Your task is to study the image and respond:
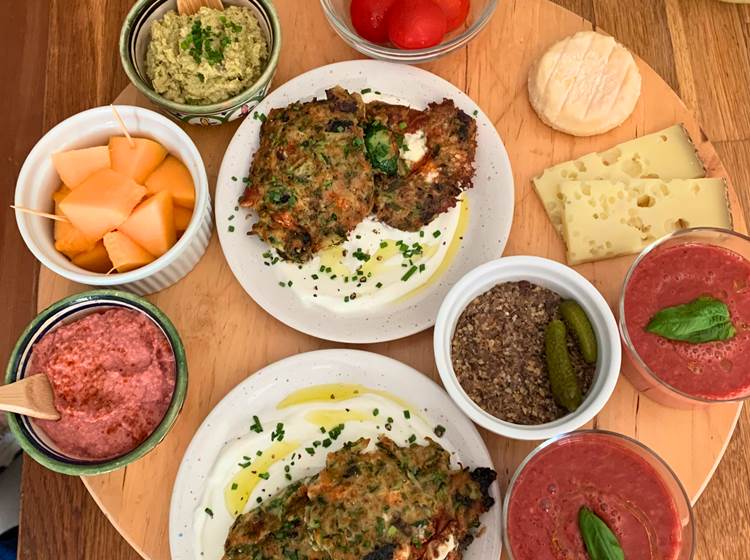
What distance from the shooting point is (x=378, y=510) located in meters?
1.94

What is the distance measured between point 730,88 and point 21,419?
2906 mm

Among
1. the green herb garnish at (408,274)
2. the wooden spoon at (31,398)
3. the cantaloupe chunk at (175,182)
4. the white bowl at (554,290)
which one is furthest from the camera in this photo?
the green herb garnish at (408,274)

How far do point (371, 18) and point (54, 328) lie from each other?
1482 mm

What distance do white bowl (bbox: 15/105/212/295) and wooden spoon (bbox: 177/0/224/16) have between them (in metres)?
0.40

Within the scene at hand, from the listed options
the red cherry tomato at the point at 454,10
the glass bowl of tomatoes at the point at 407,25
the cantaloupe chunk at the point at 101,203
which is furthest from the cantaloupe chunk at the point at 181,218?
the red cherry tomato at the point at 454,10

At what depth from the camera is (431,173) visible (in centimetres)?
233

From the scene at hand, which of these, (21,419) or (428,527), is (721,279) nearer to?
(428,527)

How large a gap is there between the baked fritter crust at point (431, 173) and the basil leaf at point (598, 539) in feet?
3.44

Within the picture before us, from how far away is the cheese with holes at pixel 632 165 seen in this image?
2445 mm

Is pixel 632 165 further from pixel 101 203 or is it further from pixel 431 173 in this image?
pixel 101 203

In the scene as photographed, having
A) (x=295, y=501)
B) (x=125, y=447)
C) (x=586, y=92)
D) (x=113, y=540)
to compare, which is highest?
(x=586, y=92)

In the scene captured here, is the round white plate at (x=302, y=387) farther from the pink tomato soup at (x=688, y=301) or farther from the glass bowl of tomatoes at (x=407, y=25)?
the glass bowl of tomatoes at (x=407, y=25)

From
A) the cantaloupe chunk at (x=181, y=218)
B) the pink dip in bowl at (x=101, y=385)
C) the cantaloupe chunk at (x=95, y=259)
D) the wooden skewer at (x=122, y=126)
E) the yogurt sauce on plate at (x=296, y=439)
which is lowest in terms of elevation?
the yogurt sauce on plate at (x=296, y=439)

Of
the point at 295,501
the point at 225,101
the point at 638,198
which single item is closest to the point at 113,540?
the point at 295,501
